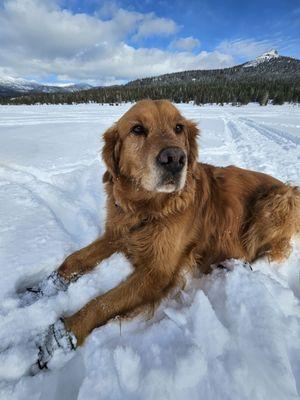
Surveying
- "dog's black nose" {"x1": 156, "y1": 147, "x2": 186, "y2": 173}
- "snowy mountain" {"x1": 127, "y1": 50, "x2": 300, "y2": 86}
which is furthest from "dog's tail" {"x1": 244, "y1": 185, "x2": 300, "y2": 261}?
"snowy mountain" {"x1": 127, "y1": 50, "x2": 300, "y2": 86}

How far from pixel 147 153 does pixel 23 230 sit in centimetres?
179

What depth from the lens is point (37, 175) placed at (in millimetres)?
5309

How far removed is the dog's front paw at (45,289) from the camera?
236 cm

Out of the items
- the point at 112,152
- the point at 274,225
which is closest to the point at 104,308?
the point at 112,152

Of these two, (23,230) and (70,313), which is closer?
(70,313)

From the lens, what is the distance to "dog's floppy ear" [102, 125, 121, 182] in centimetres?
293

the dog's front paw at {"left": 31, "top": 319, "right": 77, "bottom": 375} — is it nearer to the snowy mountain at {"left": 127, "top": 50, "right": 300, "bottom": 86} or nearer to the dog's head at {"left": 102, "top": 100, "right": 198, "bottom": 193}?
the dog's head at {"left": 102, "top": 100, "right": 198, "bottom": 193}

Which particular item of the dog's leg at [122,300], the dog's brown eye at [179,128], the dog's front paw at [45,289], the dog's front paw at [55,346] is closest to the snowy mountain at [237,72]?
the dog's brown eye at [179,128]

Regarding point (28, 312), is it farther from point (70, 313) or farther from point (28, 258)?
point (28, 258)

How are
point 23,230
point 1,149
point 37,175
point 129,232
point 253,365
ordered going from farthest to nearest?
point 1,149 < point 37,175 < point 23,230 < point 129,232 < point 253,365

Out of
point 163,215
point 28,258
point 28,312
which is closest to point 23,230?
point 28,258

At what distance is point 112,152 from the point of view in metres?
2.98

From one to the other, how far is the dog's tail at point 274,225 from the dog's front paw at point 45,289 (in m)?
1.97

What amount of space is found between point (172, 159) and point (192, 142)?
0.86 m
